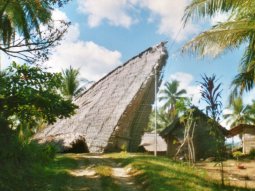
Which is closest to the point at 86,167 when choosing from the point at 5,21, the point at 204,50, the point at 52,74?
the point at 52,74

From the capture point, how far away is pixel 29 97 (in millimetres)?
12789

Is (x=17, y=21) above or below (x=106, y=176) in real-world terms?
above

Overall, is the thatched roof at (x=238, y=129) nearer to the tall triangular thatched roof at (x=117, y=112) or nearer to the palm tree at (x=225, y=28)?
the tall triangular thatched roof at (x=117, y=112)

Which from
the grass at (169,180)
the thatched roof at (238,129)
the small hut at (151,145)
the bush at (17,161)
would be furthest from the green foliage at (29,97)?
the small hut at (151,145)

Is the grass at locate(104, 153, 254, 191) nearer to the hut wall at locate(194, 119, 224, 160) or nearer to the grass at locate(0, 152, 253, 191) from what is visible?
the grass at locate(0, 152, 253, 191)

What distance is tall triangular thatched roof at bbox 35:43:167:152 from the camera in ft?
62.6

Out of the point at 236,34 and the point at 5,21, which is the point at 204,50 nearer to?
the point at 236,34

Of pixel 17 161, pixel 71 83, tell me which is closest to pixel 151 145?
pixel 71 83

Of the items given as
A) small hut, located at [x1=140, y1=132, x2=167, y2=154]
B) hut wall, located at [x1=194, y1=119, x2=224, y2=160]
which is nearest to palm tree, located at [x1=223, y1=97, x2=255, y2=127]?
small hut, located at [x1=140, y1=132, x2=167, y2=154]

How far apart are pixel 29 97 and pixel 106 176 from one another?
4.09 m

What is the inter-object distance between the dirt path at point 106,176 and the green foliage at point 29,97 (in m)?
2.09

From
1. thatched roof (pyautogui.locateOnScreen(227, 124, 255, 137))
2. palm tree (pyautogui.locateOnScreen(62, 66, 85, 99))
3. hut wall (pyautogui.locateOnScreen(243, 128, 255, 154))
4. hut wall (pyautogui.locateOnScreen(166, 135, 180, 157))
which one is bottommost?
hut wall (pyautogui.locateOnScreen(166, 135, 180, 157))

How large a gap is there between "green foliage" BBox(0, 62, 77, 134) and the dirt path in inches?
82.2

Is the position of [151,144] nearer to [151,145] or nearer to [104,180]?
[151,145]
